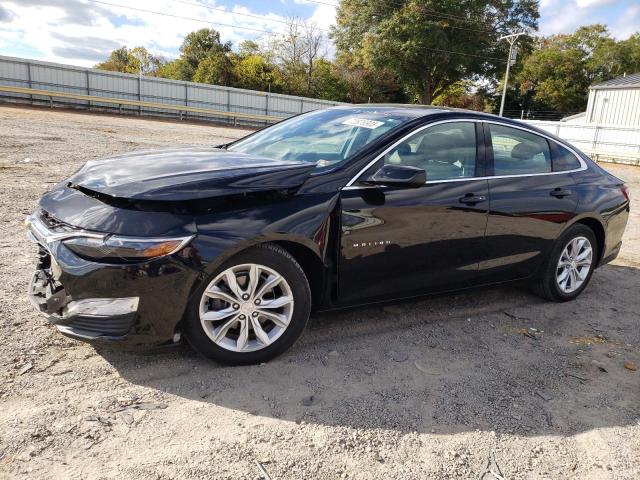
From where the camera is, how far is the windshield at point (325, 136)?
11.6 ft

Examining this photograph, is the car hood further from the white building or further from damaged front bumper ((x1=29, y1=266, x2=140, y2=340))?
the white building

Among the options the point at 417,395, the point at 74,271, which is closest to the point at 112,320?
the point at 74,271

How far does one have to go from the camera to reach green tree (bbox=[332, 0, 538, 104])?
1446 inches

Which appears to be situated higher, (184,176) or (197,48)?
(197,48)

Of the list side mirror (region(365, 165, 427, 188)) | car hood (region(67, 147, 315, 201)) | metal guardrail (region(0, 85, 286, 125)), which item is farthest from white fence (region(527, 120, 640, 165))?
car hood (region(67, 147, 315, 201))

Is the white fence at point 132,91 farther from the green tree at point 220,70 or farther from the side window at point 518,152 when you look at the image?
the side window at point 518,152

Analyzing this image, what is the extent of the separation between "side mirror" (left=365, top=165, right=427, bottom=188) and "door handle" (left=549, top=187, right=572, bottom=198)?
164cm

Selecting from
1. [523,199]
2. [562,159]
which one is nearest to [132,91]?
[562,159]

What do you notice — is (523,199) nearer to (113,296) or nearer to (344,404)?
(344,404)

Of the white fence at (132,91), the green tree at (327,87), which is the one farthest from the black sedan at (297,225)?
the green tree at (327,87)

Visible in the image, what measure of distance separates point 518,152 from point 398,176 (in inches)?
61.9

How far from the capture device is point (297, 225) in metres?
3.04

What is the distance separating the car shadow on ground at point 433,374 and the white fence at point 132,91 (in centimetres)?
2484

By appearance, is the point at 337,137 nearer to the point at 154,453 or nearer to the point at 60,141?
the point at 154,453
